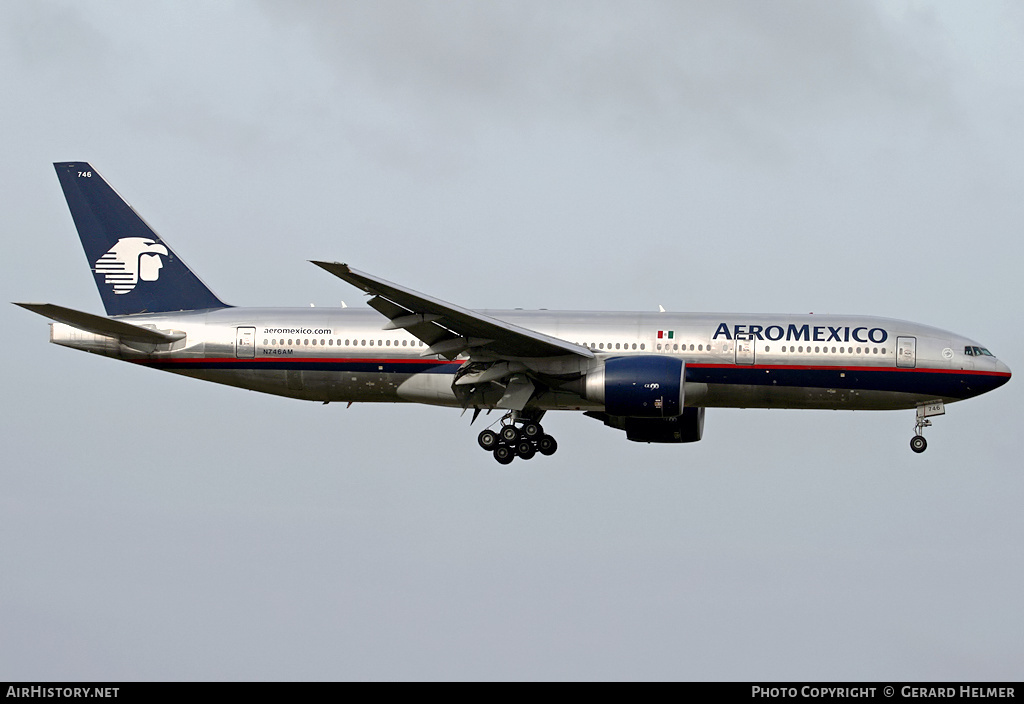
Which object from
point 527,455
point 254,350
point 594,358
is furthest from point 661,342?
point 254,350

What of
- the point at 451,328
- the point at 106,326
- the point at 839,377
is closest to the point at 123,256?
the point at 106,326

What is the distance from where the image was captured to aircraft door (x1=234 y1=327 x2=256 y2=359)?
40.3 metres

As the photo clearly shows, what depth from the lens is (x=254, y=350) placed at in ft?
132

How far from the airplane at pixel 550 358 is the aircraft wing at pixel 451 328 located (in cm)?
7

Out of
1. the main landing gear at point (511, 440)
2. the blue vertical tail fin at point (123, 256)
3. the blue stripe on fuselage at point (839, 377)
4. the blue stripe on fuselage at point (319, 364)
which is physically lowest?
the main landing gear at point (511, 440)

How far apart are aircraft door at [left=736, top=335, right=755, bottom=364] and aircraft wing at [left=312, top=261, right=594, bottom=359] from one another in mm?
4178

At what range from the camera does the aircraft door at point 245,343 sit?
40.3 metres

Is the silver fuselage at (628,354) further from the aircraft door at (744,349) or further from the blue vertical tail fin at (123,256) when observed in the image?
the blue vertical tail fin at (123,256)

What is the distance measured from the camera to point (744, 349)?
39.2m

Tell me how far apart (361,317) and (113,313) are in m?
7.91

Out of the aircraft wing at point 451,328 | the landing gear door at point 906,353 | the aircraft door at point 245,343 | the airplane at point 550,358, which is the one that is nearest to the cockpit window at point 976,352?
the airplane at point 550,358
